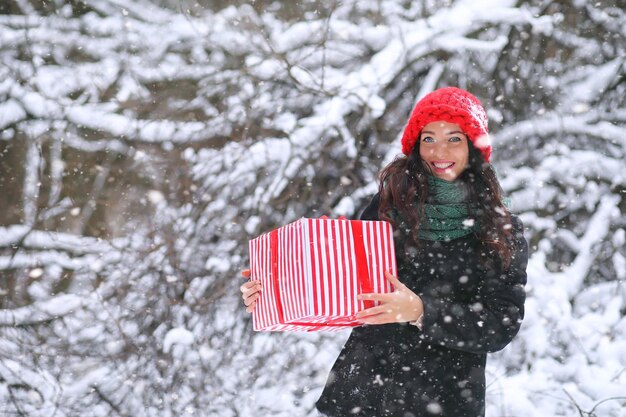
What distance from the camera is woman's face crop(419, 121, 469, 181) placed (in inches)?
80.3

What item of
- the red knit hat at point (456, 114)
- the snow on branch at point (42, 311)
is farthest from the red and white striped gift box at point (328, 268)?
the snow on branch at point (42, 311)

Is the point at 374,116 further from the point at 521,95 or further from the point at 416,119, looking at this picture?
the point at 416,119

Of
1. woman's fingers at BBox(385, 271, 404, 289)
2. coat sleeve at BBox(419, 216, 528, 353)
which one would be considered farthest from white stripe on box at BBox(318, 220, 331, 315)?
coat sleeve at BBox(419, 216, 528, 353)

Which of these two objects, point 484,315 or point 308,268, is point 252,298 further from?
point 484,315

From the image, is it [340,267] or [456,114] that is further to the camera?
[456,114]

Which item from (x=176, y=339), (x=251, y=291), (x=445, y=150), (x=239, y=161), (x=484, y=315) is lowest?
(x=176, y=339)

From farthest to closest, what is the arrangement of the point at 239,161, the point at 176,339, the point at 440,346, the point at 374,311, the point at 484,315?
the point at 239,161 → the point at 176,339 → the point at 440,346 → the point at 484,315 → the point at 374,311

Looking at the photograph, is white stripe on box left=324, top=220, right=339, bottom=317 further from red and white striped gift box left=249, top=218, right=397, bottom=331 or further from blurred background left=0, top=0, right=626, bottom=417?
blurred background left=0, top=0, right=626, bottom=417

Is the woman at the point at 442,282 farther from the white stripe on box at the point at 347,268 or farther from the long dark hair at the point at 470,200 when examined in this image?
the white stripe on box at the point at 347,268

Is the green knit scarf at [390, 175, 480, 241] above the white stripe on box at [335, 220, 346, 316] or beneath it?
above

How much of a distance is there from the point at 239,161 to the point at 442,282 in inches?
98.1

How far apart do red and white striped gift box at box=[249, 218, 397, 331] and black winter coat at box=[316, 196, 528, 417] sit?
0.49 ft

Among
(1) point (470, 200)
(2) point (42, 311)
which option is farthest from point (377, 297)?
(2) point (42, 311)

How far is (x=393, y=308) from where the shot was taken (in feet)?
5.70
